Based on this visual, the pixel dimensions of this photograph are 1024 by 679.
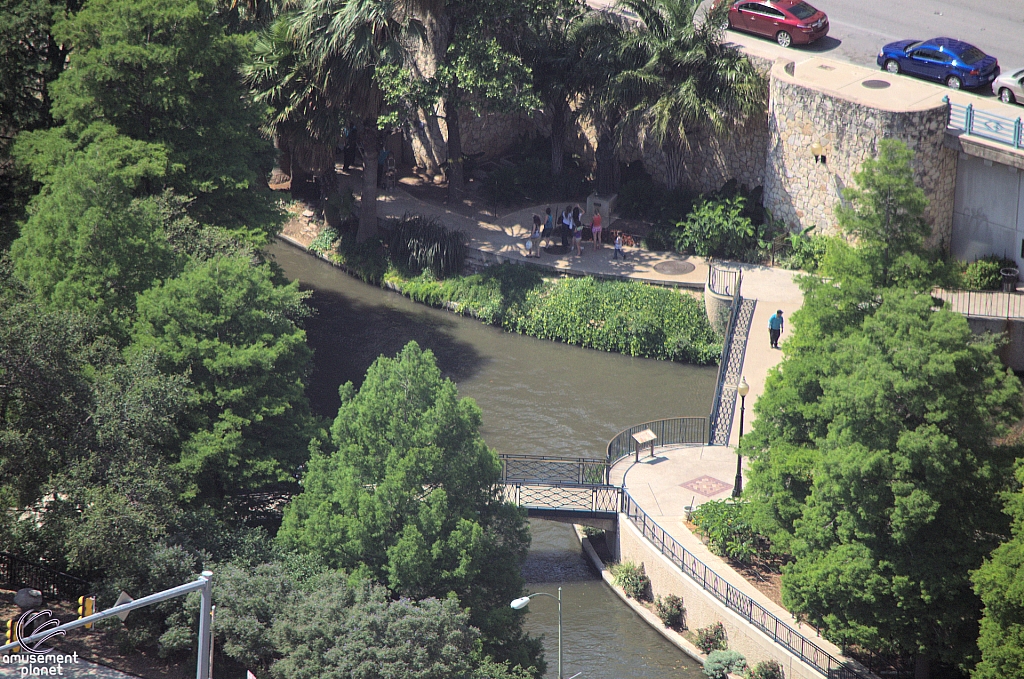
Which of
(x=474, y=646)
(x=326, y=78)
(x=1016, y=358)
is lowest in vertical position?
(x=474, y=646)

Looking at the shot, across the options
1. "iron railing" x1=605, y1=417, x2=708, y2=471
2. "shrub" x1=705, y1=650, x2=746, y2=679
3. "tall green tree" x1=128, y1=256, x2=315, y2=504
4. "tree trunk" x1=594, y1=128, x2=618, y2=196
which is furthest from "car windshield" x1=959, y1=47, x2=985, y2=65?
"tall green tree" x1=128, y1=256, x2=315, y2=504

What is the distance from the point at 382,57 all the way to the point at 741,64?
440 inches

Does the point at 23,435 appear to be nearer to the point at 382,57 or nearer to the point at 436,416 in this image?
the point at 436,416

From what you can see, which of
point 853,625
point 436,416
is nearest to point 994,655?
point 853,625

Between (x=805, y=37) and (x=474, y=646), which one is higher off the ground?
(x=805, y=37)

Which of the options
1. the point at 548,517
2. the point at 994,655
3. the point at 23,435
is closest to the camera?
the point at 994,655

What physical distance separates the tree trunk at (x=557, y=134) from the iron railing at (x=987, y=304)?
1487cm

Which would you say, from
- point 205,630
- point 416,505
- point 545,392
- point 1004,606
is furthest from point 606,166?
point 205,630

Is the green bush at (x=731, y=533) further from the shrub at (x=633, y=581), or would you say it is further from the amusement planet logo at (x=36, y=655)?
Result: the amusement planet logo at (x=36, y=655)

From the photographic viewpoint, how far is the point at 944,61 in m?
40.8

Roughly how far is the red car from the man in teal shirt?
35.1ft

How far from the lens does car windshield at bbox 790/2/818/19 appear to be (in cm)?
4388

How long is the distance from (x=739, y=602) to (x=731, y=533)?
1.94 metres

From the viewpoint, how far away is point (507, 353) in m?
41.7
